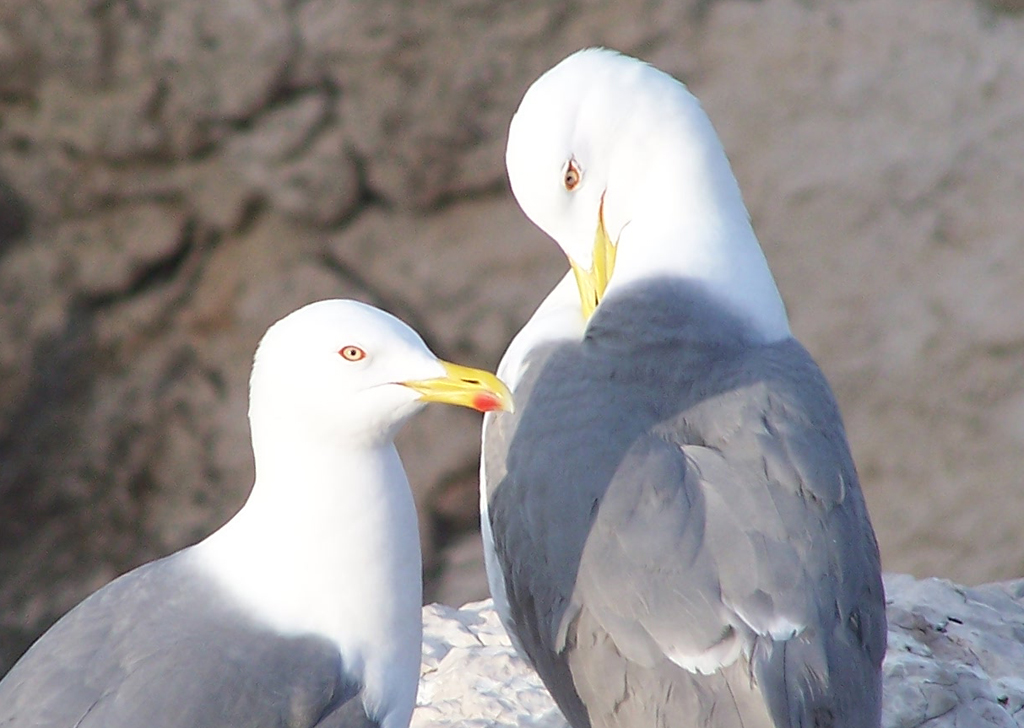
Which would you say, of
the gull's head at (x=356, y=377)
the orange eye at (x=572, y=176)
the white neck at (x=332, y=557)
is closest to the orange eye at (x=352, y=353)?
the gull's head at (x=356, y=377)

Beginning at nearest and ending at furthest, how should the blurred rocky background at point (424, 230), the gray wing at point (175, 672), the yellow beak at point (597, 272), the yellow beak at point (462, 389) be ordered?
1. the gray wing at point (175, 672)
2. the yellow beak at point (462, 389)
3. the yellow beak at point (597, 272)
4. the blurred rocky background at point (424, 230)

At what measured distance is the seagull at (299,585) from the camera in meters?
2.39

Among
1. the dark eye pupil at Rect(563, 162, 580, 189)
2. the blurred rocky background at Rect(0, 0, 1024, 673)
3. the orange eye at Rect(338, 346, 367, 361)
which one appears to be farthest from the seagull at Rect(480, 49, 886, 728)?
the blurred rocky background at Rect(0, 0, 1024, 673)

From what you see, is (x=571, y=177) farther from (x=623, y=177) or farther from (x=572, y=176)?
(x=623, y=177)

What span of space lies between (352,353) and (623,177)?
2.97 ft

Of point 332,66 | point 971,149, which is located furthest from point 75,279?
point 971,149

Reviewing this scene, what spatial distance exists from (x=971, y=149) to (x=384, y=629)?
387 centimetres

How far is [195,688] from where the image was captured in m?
2.36

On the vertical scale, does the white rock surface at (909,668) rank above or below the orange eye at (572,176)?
below

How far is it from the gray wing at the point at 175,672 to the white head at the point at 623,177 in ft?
3.34

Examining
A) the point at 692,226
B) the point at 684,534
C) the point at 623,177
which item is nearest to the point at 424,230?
the point at 623,177

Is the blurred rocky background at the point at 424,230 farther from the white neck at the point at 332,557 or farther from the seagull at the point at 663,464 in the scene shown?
the white neck at the point at 332,557

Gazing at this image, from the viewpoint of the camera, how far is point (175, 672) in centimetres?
238

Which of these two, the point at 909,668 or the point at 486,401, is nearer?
the point at 486,401
